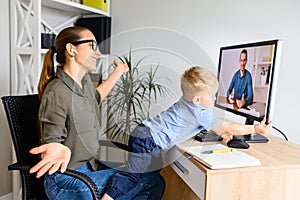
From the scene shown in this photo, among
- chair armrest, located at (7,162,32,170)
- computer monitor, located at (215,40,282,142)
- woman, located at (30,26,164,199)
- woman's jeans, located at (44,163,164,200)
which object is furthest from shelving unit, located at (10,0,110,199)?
computer monitor, located at (215,40,282,142)

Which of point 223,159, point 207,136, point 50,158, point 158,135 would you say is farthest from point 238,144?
point 50,158

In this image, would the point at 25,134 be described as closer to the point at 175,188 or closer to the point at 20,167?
the point at 20,167

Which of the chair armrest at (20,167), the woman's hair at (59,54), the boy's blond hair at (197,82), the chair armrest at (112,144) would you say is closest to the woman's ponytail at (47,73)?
the woman's hair at (59,54)

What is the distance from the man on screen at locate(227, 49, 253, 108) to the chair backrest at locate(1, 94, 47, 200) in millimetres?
976

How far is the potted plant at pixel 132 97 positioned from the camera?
6.48 feet

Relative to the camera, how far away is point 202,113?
1232 millimetres

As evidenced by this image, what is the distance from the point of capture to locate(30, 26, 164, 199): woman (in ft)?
3.53

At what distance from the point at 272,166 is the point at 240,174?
0.41 feet

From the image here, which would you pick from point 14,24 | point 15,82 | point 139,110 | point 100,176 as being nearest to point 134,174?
point 100,176

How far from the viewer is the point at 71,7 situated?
2.19 meters

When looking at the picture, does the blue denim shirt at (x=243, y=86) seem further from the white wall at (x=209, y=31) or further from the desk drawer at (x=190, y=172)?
the desk drawer at (x=190, y=172)

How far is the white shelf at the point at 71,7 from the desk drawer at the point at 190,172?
1389 millimetres

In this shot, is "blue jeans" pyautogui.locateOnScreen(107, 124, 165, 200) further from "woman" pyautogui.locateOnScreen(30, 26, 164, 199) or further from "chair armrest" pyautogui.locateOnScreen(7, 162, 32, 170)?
"chair armrest" pyautogui.locateOnScreen(7, 162, 32, 170)

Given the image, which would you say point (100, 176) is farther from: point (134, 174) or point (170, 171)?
point (170, 171)
